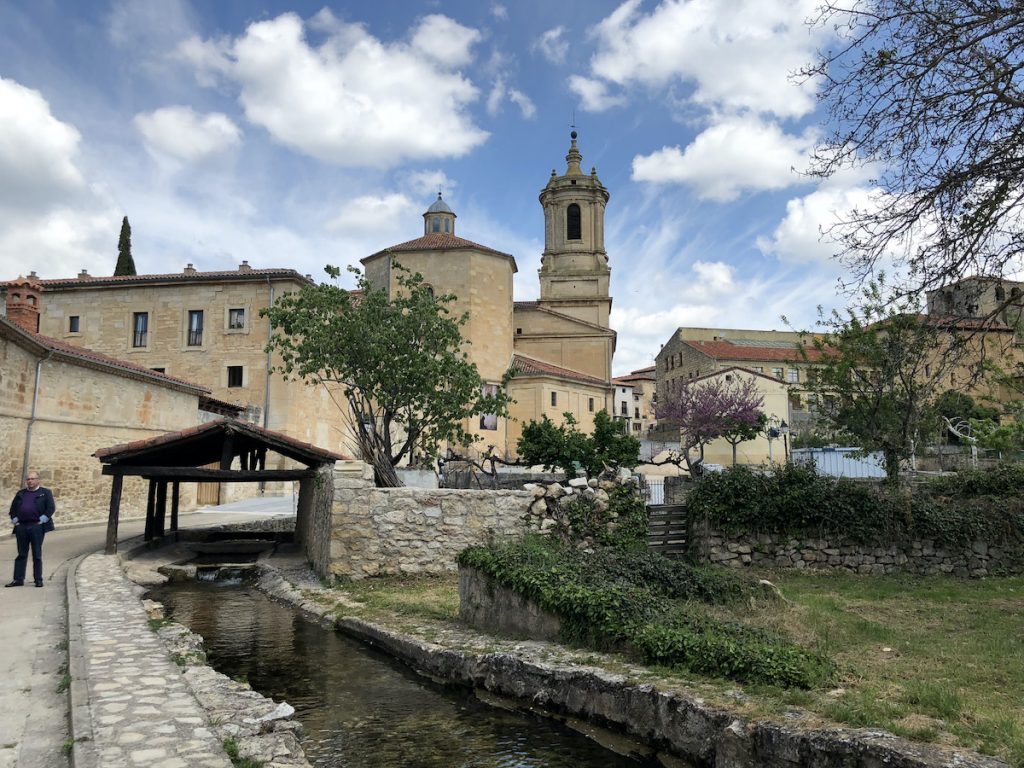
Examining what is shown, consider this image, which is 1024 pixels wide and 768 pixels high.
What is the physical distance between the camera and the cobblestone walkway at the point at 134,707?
4.27 metres

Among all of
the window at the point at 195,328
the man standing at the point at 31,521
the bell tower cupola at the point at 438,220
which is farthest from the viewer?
the bell tower cupola at the point at 438,220

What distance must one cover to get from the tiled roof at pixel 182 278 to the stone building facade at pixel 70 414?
870cm

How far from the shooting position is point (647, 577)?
891cm

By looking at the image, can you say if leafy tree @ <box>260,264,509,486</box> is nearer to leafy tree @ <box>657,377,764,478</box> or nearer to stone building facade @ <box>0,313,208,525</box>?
stone building facade @ <box>0,313,208,525</box>

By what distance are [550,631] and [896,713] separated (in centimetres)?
365

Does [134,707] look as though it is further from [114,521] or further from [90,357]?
[90,357]

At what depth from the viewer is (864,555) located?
41.9 feet

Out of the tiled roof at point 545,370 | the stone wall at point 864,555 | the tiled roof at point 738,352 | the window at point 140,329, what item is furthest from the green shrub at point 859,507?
the tiled roof at point 738,352

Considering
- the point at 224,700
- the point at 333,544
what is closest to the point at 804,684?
the point at 224,700

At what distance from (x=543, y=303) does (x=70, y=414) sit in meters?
34.7

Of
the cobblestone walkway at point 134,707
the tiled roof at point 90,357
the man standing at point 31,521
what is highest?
the tiled roof at point 90,357

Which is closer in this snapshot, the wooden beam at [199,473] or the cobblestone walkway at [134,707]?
the cobblestone walkway at [134,707]

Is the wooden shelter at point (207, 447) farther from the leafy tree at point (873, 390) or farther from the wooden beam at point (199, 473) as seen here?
the leafy tree at point (873, 390)

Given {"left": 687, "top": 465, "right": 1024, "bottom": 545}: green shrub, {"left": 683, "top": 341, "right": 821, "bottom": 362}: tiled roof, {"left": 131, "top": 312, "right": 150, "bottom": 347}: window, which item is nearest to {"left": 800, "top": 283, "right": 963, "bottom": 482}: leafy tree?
{"left": 687, "top": 465, "right": 1024, "bottom": 545}: green shrub
